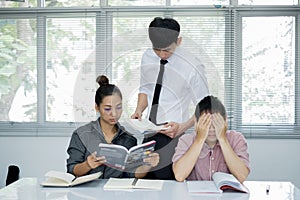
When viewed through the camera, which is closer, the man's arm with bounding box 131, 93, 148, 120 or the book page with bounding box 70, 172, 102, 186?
Answer: the book page with bounding box 70, 172, 102, 186

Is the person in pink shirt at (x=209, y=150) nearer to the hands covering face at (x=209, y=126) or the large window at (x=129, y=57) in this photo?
the hands covering face at (x=209, y=126)

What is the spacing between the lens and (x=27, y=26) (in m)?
3.79

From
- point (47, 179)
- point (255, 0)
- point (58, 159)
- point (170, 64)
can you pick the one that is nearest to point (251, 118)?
point (255, 0)

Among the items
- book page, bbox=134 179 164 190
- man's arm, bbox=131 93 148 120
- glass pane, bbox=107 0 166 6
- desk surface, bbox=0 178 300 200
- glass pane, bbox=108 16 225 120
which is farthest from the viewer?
glass pane, bbox=107 0 166 6

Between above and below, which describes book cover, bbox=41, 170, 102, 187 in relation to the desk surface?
above

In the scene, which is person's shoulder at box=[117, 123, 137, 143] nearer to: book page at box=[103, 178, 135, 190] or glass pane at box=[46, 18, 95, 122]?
book page at box=[103, 178, 135, 190]

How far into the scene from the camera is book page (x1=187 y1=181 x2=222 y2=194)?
2037 mm

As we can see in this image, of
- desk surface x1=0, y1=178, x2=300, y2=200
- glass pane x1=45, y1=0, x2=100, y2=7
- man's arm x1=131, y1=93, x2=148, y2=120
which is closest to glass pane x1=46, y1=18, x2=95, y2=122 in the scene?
glass pane x1=45, y1=0, x2=100, y2=7

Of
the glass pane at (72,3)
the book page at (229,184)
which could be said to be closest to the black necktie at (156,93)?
the book page at (229,184)

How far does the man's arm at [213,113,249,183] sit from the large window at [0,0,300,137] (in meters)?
1.22

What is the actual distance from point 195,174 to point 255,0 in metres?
1.79

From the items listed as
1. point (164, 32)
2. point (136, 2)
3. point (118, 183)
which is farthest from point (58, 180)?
point (136, 2)

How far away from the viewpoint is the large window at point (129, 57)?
362cm

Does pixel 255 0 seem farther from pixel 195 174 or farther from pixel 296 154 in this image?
pixel 195 174
